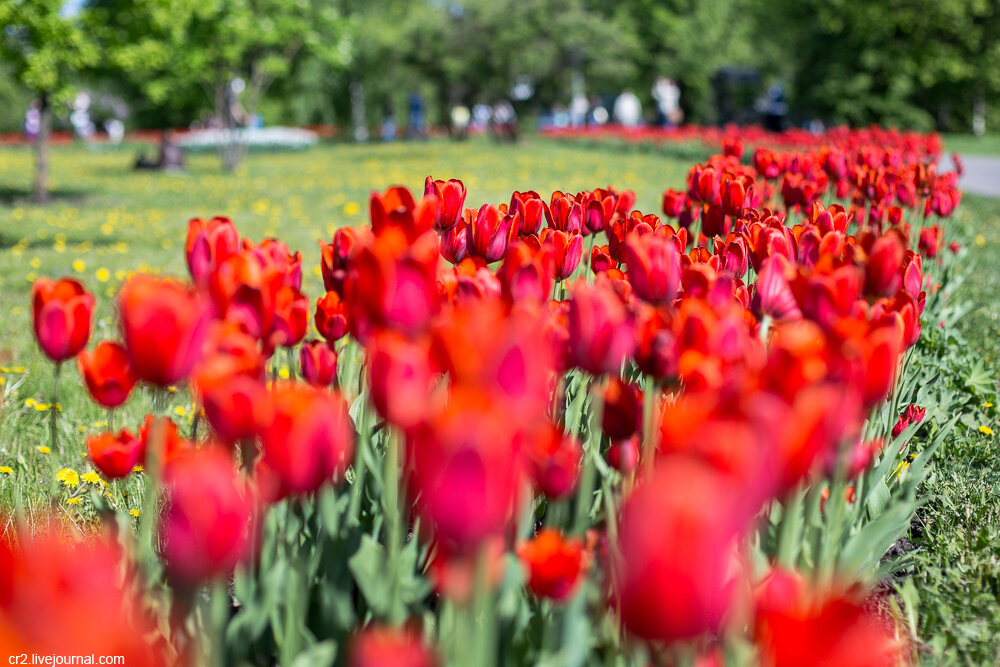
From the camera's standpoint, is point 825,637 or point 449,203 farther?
point 449,203

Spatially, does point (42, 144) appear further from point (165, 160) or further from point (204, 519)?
point (204, 519)

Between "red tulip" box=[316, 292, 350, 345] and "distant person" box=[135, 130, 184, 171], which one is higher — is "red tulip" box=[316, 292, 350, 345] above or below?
below

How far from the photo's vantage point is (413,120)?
1503 inches

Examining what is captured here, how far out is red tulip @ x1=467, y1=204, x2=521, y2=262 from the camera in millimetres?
1973

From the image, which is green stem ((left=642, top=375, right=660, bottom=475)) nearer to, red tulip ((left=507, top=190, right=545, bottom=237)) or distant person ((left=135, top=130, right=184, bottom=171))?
red tulip ((left=507, top=190, right=545, bottom=237))

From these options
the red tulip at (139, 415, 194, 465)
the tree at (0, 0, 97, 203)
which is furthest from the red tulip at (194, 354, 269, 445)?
the tree at (0, 0, 97, 203)

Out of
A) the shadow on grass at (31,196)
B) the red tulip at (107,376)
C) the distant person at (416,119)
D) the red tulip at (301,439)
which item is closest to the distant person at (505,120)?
the distant person at (416,119)

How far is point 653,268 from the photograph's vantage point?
5.16 feet

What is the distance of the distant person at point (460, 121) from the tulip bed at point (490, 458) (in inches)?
1339

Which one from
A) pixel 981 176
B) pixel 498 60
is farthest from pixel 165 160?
pixel 981 176

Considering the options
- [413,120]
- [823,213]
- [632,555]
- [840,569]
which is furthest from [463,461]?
[413,120]

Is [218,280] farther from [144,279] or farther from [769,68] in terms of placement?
[769,68]

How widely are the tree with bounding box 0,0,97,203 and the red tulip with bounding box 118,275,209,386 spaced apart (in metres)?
9.22

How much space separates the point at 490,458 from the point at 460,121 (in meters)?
42.4
